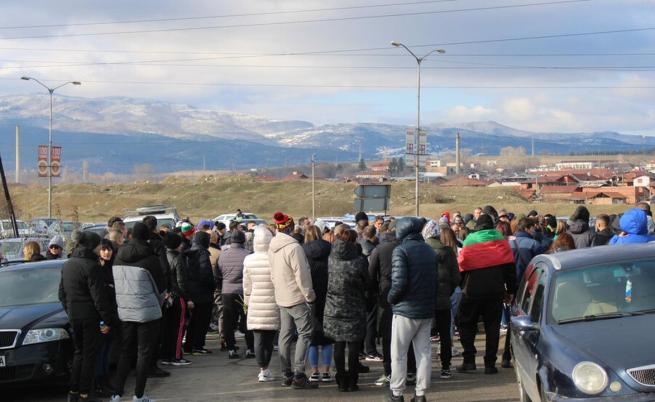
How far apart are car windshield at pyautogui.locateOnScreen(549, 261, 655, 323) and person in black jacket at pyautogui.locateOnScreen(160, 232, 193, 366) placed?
6.16 metres

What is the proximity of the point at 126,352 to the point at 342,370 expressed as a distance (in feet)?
7.70

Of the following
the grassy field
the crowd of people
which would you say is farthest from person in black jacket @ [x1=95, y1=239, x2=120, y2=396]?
the grassy field

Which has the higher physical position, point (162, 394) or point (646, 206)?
point (646, 206)

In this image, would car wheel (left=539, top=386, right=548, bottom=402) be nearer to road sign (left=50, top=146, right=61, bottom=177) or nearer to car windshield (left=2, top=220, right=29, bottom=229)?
car windshield (left=2, top=220, right=29, bottom=229)

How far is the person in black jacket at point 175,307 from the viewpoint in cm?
1250

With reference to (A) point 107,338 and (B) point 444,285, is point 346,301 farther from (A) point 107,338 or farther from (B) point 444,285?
(A) point 107,338

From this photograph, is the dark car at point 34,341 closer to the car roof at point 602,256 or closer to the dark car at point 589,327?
the dark car at point 589,327

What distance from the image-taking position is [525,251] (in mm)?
12867

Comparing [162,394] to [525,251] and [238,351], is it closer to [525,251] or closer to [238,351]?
[238,351]

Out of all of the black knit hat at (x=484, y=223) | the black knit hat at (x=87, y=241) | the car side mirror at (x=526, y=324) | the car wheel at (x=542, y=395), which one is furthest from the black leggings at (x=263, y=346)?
the car wheel at (x=542, y=395)

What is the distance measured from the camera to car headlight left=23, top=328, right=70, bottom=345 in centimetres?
998

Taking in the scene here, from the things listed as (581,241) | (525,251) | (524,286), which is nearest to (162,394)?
(524,286)

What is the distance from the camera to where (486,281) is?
428 inches

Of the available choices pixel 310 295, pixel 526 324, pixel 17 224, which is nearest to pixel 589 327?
pixel 526 324
